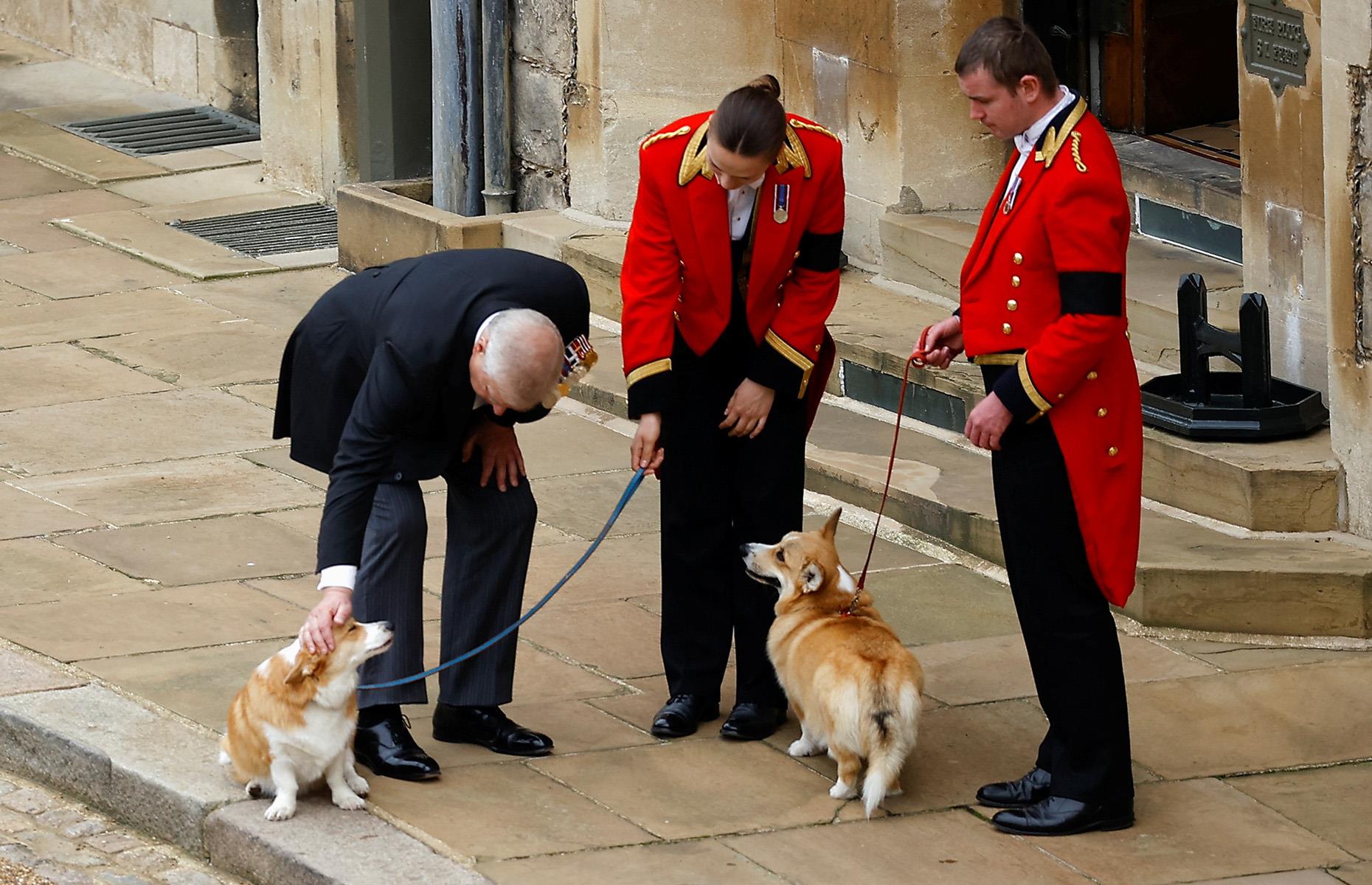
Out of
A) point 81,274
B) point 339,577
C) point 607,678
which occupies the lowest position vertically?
point 607,678

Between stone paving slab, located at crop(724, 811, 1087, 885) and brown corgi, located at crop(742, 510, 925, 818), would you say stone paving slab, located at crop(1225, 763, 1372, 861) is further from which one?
brown corgi, located at crop(742, 510, 925, 818)

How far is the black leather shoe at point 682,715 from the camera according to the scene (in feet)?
18.2

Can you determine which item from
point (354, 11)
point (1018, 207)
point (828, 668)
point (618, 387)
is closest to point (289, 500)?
point (618, 387)

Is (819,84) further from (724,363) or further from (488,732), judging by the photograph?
(488,732)

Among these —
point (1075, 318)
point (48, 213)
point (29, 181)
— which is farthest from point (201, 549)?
point (29, 181)

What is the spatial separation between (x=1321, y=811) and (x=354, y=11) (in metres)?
7.86

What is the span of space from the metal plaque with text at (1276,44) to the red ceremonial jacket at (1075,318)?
2555mm

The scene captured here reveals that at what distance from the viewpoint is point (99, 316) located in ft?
32.3

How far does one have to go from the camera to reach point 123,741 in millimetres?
5352

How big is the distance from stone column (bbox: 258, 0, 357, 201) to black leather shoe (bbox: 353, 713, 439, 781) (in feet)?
23.2

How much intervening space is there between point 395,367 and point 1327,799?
245 centimetres

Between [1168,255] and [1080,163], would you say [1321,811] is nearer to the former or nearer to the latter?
[1080,163]

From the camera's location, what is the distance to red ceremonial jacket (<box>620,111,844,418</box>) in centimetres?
528

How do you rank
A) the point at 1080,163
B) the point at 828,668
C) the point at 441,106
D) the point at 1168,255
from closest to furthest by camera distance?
1. the point at 1080,163
2. the point at 828,668
3. the point at 1168,255
4. the point at 441,106
